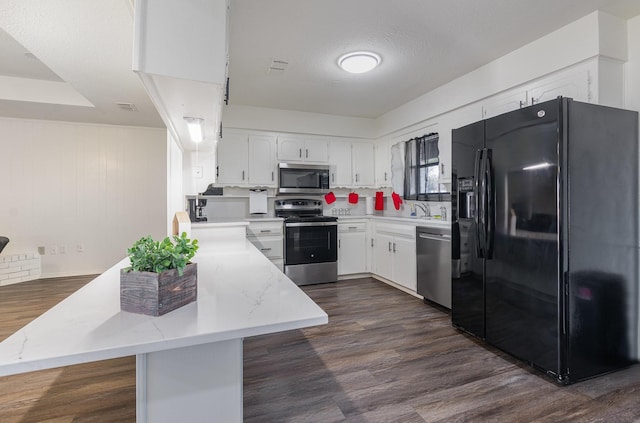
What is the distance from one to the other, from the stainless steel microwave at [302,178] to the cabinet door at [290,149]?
150mm

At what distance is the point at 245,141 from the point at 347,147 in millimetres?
1571

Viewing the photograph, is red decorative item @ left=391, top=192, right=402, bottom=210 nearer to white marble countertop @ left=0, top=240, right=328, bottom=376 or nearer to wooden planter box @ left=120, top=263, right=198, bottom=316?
white marble countertop @ left=0, top=240, right=328, bottom=376

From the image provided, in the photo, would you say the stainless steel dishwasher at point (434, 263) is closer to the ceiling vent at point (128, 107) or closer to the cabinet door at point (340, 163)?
the cabinet door at point (340, 163)

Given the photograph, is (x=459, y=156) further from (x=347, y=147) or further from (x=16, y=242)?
(x=16, y=242)

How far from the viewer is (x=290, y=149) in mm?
4570

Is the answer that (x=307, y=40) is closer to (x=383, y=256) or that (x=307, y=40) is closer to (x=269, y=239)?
(x=269, y=239)

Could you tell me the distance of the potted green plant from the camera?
0.96m

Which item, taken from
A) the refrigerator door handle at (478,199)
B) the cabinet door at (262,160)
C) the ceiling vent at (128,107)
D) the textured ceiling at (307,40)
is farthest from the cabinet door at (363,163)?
the ceiling vent at (128,107)

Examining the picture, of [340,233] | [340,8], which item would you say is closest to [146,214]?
[340,233]

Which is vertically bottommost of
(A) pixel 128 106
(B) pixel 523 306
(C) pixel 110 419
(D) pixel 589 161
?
(C) pixel 110 419

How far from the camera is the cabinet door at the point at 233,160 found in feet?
13.9

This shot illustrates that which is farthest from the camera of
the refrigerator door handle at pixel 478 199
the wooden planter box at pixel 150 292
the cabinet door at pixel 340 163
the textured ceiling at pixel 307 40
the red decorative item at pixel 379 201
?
the red decorative item at pixel 379 201

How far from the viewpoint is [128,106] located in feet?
13.0

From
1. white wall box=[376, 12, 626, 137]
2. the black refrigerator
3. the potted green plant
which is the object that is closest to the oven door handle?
white wall box=[376, 12, 626, 137]
